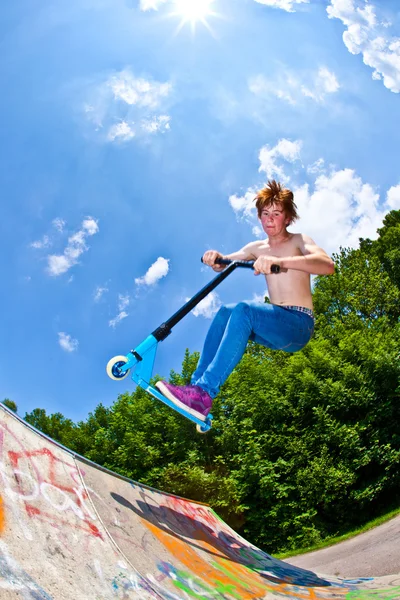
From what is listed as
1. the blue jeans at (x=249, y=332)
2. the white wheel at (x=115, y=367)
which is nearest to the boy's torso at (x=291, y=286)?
the blue jeans at (x=249, y=332)

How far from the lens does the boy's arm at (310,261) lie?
12.9 ft

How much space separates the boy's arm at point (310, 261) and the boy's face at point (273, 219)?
0.39 metres

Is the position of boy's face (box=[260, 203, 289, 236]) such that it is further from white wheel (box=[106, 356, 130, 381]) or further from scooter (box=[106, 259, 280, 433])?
white wheel (box=[106, 356, 130, 381])

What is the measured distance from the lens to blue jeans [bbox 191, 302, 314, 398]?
394cm

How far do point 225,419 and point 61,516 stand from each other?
15.9 meters

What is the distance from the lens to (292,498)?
15312mm

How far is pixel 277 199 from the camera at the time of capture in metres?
4.50

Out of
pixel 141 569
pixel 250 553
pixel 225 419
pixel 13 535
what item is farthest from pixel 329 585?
pixel 225 419

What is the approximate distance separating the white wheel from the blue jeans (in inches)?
27.8

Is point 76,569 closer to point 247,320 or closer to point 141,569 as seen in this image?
point 141,569

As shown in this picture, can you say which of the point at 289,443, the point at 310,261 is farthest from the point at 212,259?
the point at 289,443

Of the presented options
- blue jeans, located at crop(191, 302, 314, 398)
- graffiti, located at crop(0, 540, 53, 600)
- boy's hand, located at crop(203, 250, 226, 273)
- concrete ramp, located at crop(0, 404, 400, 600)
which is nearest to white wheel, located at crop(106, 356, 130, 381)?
blue jeans, located at crop(191, 302, 314, 398)

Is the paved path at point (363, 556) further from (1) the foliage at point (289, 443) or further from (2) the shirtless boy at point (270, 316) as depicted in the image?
(2) the shirtless boy at point (270, 316)

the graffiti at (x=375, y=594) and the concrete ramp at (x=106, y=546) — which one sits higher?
the concrete ramp at (x=106, y=546)
